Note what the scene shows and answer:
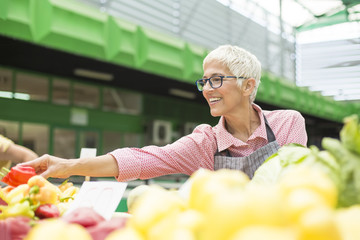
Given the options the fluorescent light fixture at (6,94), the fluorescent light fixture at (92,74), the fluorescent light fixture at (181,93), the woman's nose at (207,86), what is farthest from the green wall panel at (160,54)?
the woman's nose at (207,86)

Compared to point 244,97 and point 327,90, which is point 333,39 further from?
point 244,97

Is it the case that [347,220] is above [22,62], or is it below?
below

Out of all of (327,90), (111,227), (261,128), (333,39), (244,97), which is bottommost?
(111,227)

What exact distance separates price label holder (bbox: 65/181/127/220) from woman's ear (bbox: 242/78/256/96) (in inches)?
41.9

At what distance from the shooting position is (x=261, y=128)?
84.4 inches

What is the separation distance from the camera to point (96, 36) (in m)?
8.63

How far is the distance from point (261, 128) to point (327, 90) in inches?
1007

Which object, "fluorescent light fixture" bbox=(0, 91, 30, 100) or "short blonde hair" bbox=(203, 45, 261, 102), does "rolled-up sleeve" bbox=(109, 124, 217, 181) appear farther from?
"fluorescent light fixture" bbox=(0, 91, 30, 100)

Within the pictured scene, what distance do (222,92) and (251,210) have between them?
158cm

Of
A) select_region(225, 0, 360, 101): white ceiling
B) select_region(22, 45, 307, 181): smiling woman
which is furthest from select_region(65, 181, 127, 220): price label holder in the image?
select_region(225, 0, 360, 101): white ceiling

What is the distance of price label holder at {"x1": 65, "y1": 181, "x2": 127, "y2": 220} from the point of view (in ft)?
4.25

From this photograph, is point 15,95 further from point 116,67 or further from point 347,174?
point 347,174

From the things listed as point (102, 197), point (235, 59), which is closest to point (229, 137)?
point (235, 59)

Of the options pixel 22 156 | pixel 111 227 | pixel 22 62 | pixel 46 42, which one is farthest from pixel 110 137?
pixel 111 227
